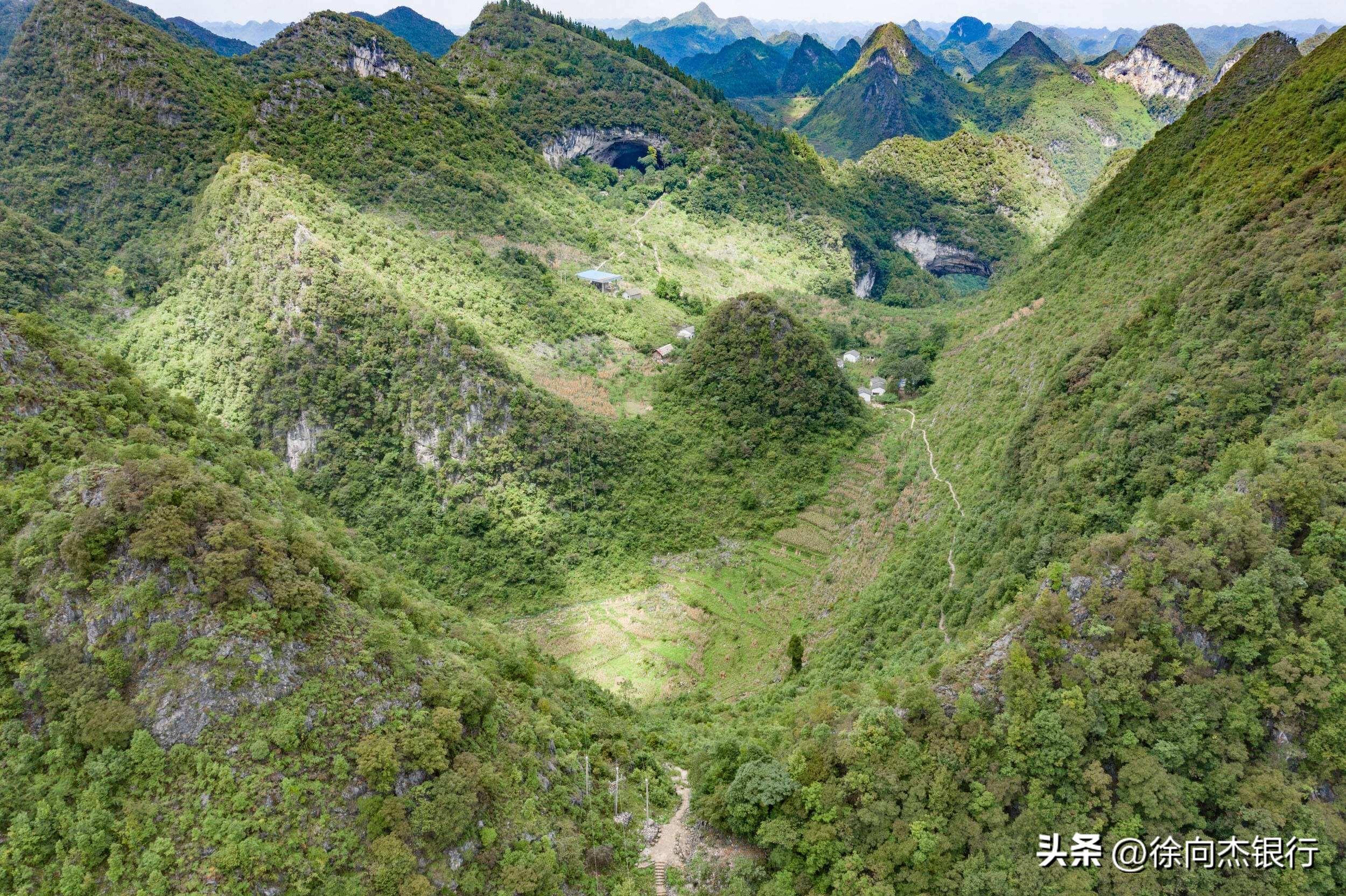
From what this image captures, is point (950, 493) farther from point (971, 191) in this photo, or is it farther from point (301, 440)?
point (971, 191)

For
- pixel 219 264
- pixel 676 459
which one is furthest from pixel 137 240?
pixel 676 459

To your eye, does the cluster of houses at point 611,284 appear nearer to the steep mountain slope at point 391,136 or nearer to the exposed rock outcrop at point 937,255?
the steep mountain slope at point 391,136

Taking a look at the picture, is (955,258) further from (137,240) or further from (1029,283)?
(137,240)

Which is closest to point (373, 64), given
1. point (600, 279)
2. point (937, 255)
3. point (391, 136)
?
point (391, 136)

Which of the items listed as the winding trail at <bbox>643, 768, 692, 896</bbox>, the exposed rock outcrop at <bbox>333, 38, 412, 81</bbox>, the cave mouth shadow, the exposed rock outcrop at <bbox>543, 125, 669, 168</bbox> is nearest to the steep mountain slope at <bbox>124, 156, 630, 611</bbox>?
the winding trail at <bbox>643, 768, 692, 896</bbox>

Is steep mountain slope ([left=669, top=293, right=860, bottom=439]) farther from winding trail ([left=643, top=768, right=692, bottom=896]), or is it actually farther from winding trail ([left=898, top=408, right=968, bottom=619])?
winding trail ([left=643, top=768, right=692, bottom=896])
